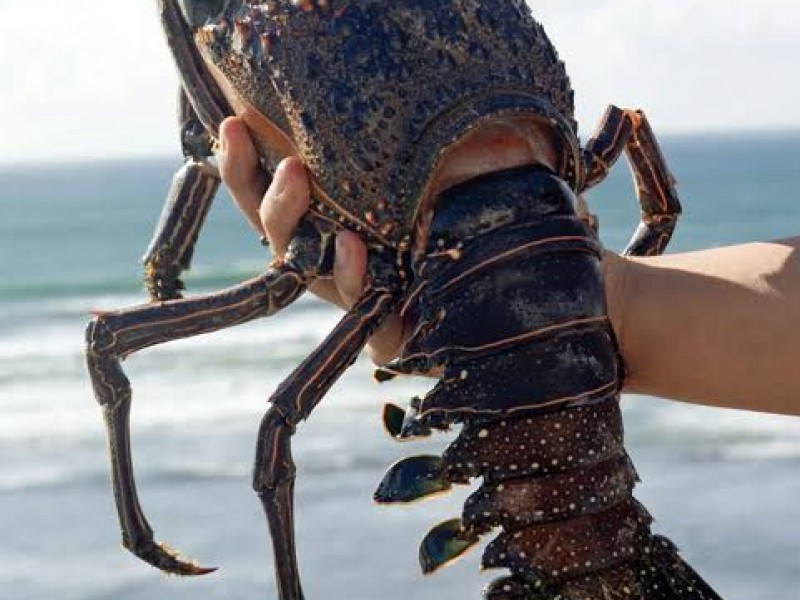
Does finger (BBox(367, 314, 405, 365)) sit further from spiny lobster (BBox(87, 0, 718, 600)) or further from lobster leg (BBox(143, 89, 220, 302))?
lobster leg (BBox(143, 89, 220, 302))

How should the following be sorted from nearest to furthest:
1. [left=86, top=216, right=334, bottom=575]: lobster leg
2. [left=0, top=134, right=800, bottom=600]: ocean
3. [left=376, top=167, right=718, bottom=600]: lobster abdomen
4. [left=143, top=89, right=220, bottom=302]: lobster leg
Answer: [left=376, top=167, right=718, bottom=600]: lobster abdomen, [left=86, top=216, right=334, bottom=575]: lobster leg, [left=143, top=89, right=220, bottom=302]: lobster leg, [left=0, top=134, right=800, bottom=600]: ocean

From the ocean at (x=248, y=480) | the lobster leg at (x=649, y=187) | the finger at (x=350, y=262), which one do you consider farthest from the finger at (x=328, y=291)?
the ocean at (x=248, y=480)

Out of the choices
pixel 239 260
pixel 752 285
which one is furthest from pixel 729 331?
pixel 239 260

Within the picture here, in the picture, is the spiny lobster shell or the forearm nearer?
the spiny lobster shell

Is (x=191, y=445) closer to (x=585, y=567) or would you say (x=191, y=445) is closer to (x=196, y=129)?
(x=196, y=129)

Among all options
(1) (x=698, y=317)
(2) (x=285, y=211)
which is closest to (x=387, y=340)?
(2) (x=285, y=211)

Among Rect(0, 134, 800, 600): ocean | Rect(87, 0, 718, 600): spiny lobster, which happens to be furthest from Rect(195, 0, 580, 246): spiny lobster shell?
Rect(0, 134, 800, 600): ocean

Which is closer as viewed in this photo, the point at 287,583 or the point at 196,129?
the point at 287,583
